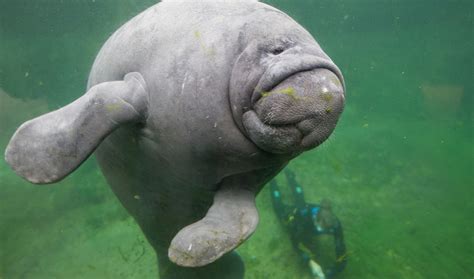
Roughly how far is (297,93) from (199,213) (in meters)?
1.40

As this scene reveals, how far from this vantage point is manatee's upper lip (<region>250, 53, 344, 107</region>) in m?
1.73

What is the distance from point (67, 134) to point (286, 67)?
4.26 feet

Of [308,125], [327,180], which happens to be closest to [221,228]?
[308,125]

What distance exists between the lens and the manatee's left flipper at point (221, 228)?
1.86 metres

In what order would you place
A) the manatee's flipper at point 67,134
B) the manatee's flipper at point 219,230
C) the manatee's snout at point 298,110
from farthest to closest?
the manatee's flipper at point 67,134, the manatee's flipper at point 219,230, the manatee's snout at point 298,110

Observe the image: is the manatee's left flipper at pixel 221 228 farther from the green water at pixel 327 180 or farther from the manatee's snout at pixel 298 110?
the green water at pixel 327 180

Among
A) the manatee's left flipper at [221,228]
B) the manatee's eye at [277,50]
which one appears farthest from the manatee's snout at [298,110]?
the manatee's left flipper at [221,228]

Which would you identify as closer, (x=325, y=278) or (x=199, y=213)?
(x=199, y=213)

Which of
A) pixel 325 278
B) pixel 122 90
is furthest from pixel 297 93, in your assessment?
pixel 325 278

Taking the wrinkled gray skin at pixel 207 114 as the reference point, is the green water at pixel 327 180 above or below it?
below

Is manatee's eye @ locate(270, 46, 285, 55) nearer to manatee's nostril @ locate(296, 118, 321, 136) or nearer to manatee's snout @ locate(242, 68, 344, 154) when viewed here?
manatee's snout @ locate(242, 68, 344, 154)

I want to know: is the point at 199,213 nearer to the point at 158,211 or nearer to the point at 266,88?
the point at 158,211

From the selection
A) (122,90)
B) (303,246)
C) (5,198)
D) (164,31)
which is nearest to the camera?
(122,90)

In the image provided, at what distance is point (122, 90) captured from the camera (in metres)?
2.21
